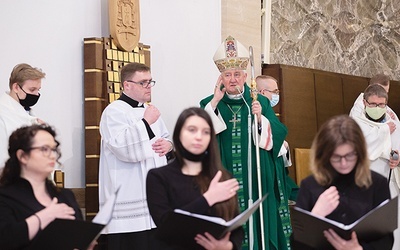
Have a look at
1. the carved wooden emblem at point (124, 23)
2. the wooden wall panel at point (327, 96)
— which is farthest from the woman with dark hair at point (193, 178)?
the wooden wall panel at point (327, 96)

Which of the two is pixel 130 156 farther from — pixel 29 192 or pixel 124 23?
pixel 29 192

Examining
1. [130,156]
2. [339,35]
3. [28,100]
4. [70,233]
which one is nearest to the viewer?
[70,233]

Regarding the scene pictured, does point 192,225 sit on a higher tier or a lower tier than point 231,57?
lower

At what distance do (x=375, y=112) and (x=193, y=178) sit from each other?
4.67 meters

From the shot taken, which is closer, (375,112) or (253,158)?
(253,158)

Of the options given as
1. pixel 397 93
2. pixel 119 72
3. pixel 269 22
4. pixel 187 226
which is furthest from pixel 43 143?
pixel 397 93

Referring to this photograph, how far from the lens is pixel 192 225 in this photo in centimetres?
447

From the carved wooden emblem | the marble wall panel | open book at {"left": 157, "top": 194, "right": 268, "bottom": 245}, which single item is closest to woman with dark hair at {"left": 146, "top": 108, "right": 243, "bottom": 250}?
open book at {"left": 157, "top": 194, "right": 268, "bottom": 245}

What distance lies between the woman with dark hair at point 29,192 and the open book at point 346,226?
1.20 meters

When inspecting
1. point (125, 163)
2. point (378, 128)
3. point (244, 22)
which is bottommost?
point (125, 163)

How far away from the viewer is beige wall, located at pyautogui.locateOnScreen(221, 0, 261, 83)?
1046cm

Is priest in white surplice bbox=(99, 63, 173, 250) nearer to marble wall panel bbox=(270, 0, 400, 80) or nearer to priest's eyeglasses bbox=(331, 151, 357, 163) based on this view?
priest's eyeglasses bbox=(331, 151, 357, 163)

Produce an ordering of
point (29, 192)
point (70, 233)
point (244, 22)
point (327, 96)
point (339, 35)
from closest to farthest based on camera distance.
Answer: point (70, 233)
point (29, 192)
point (244, 22)
point (327, 96)
point (339, 35)

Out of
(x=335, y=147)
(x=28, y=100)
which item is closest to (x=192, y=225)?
(x=335, y=147)
